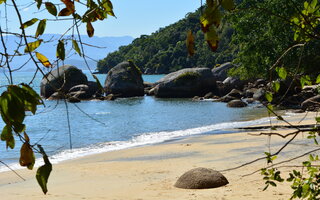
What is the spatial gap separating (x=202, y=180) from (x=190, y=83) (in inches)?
1281

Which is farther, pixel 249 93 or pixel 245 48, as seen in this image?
pixel 249 93

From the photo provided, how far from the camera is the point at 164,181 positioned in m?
9.38

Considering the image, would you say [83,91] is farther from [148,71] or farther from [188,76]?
[148,71]

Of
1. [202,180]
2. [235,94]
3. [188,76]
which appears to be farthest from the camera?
[188,76]

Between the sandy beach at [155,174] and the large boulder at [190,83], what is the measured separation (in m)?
23.9

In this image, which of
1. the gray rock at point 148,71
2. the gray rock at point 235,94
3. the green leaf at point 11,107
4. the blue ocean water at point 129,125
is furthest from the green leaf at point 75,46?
the gray rock at point 148,71

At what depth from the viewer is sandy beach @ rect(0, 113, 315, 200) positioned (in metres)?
7.88

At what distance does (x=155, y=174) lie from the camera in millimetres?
10508

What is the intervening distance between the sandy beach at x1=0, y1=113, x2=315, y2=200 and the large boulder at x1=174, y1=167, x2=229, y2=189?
0.15 m

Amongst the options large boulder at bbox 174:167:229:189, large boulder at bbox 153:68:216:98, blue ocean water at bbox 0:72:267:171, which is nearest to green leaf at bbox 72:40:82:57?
large boulder at bbox 174:167:229:189

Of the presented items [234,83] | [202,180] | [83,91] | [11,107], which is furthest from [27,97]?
[83,91]

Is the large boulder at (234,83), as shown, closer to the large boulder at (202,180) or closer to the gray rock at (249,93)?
the gray rock at (249,93)

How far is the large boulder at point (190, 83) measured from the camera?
4034 centimetres

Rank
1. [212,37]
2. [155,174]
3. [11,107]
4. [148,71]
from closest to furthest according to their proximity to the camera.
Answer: [11,107]
[212,37]
[155,174]
[148,71]
